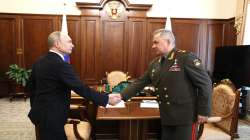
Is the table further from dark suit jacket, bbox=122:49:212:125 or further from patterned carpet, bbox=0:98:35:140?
patterned carpet, bbox=0:98:35:140

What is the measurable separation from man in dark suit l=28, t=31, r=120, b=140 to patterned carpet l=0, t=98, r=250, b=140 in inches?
76.5

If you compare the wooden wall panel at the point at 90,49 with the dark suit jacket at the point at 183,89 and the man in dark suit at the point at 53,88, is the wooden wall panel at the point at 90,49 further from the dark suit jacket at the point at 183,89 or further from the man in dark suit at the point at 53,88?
the dark suit jacket at the point at 183,89

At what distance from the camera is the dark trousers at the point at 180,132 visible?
6.96 ft

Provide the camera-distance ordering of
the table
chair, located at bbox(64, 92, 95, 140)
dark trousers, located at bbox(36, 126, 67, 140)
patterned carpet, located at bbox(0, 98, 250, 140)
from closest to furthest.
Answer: dark trousers, located at bbox(36, 126, 67, 140) → the table → chair, located at bbox(64, 92, 95, 140) → patterned carpet, located at bbox(0, 98, 250, 140)

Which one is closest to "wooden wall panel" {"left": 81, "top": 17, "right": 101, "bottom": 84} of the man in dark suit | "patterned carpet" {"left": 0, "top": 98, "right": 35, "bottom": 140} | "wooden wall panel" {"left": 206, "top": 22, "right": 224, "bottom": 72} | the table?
"patterned carpet" {"left": 0, "top": 98, "right": 35, "bottom": 140}

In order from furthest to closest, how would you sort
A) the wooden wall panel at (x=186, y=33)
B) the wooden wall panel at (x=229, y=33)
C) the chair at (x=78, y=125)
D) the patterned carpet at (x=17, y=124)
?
the wooden wall panel at (x=186, y=33), the wooden wall panel at (x=229, y=33), the patterned carpet at (x=17, y=124), the chair at (x=78, y=125)

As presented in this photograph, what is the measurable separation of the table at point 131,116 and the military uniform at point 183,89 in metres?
0.40

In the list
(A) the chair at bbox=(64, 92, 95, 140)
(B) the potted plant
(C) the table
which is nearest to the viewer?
(C) the table

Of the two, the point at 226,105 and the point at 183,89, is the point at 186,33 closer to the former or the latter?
the point at 226,105

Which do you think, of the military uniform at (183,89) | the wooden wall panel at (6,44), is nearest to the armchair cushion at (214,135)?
the military uniform at (183,89)

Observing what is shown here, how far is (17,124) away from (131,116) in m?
2.93

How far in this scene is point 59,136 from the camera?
2.19 meters

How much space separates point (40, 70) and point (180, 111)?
3.91 feet

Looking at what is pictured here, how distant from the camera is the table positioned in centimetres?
250
